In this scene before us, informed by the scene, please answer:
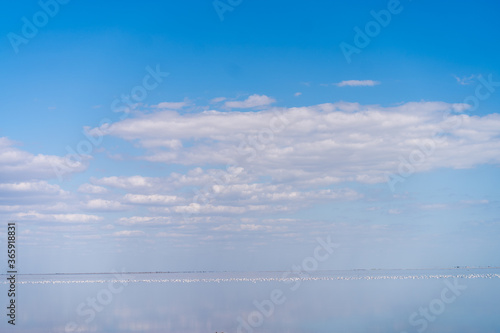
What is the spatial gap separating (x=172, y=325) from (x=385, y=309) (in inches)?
730

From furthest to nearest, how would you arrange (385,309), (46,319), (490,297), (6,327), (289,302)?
(490,297), (289,302), (385,309), (46,319), (6,327)

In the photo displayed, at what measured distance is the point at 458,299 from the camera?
55.2 m

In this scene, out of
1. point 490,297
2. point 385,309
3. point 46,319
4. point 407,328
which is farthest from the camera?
point 490,297

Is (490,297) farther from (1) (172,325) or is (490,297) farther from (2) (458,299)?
(1) (172,325)

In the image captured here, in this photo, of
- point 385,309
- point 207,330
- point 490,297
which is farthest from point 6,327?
point 490,297

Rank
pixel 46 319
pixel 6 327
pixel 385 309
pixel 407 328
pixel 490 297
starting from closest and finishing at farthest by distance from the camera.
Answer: pixel 407 328, pixel 6 327, pixel 46 319, pixel 385 309, pixel 490 297

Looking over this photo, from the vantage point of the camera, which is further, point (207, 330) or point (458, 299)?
point (458, 299)

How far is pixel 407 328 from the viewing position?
3491 cm

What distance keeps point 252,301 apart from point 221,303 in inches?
126

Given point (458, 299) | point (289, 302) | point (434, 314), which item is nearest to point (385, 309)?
point (434, 314)

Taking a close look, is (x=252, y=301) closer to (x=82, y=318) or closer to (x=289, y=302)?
(x=289, y=302)

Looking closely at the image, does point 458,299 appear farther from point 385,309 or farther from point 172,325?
point 172,325

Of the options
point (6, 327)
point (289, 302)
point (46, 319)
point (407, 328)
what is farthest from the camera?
point (289, 302)

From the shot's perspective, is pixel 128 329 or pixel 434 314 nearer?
pixel 128 329
